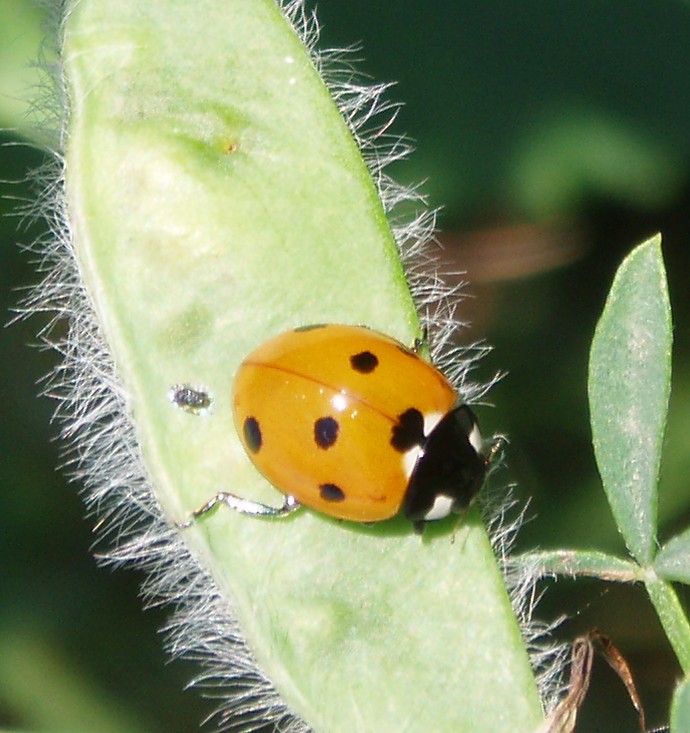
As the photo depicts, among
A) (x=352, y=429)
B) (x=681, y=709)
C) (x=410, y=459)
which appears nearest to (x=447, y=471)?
(x=410, y=459)

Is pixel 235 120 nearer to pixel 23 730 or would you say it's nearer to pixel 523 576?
pixel 523 576

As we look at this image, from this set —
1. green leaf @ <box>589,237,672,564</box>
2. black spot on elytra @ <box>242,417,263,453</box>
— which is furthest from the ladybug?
green leaf @ <box>589,237,672,564</box>

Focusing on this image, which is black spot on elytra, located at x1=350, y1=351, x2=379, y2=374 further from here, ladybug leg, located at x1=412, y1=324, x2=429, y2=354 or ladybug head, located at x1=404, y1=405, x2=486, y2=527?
ladybug head, located at x1=404, y1=405, x2=486, y2=527

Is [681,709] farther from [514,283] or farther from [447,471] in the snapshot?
[514,283]

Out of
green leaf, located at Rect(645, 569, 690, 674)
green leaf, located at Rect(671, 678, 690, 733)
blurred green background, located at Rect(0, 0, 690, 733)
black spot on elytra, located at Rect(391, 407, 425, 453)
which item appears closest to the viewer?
green leaf, located at Rect(671, 678, 690, 733)

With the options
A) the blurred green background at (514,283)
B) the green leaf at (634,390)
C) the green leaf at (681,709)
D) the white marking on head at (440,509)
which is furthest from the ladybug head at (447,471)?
the blurred green background at (514,283)

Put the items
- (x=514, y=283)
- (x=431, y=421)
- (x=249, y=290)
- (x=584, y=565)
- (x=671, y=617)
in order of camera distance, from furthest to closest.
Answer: (x=514, y=283) → (x=431, y=421) → (x=249, y=290) → (x=584, y=565) → (x=671, y=617)

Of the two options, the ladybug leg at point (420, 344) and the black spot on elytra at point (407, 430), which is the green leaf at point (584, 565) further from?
the ladybug leg at point (420, 344)
